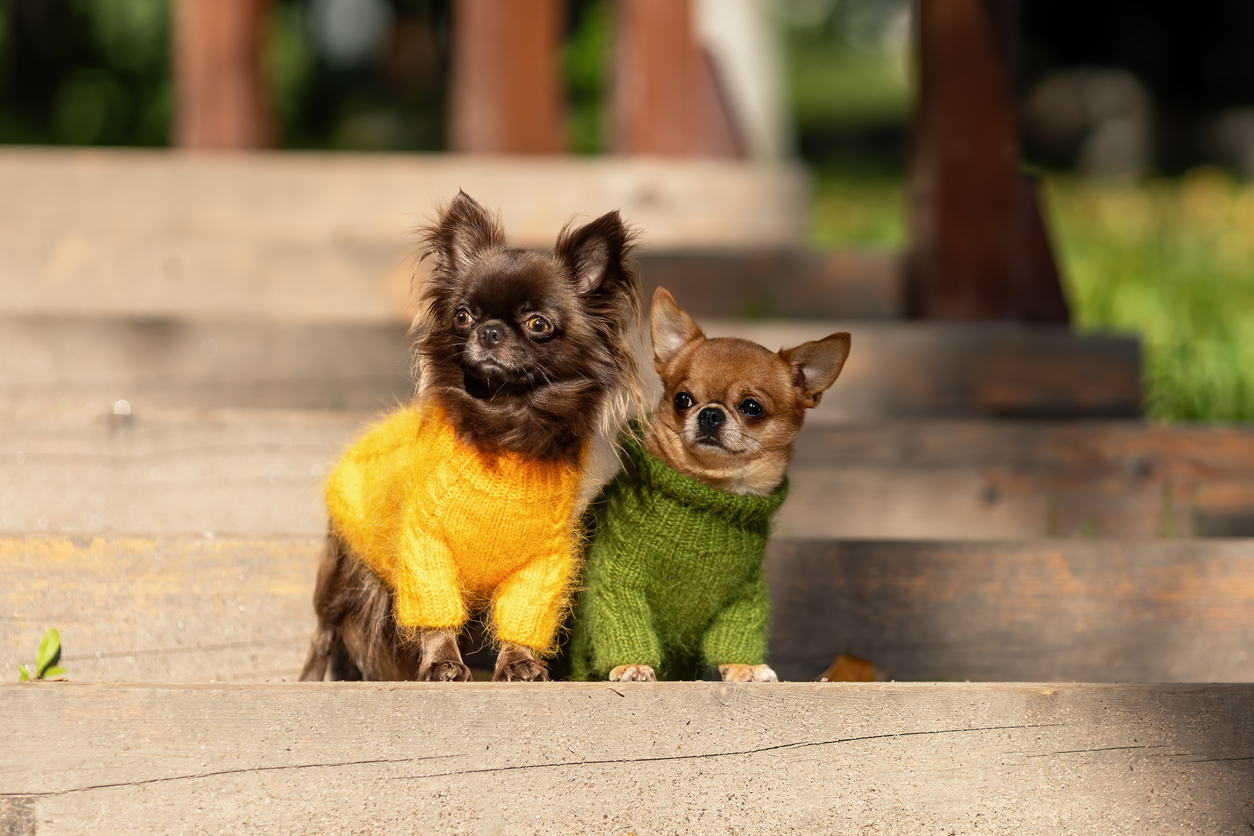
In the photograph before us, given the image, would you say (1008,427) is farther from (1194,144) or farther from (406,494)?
(1194,144)

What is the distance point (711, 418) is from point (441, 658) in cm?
60

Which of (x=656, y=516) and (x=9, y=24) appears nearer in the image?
(x=656, y=516)

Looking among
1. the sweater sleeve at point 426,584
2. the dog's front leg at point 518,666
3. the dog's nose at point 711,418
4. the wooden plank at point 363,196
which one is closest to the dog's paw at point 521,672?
the dog's front leg at point 518,666

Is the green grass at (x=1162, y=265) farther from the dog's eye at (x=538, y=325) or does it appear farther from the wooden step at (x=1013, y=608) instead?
the dog's eye at (x=538, y=325)

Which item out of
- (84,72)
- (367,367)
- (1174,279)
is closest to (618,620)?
(367,367)

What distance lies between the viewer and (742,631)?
1996 mm

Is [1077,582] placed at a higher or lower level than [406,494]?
lower

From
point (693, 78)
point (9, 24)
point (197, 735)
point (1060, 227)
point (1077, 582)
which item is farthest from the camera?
point (9, 24)

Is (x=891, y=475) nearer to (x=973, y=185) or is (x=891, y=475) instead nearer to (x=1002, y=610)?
(x=1002, y=610)

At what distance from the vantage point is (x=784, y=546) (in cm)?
242

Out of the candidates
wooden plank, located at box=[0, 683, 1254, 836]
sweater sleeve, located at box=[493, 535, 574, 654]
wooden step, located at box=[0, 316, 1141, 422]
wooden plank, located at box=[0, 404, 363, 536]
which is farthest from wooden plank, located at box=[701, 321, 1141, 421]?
wooden plank, located at box=[0, 683, 1254, 836]

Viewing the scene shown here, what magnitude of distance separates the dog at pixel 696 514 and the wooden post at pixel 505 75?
2.94 meters

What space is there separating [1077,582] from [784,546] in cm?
60

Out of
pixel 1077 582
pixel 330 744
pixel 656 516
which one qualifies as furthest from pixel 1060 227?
pixel 330 744
